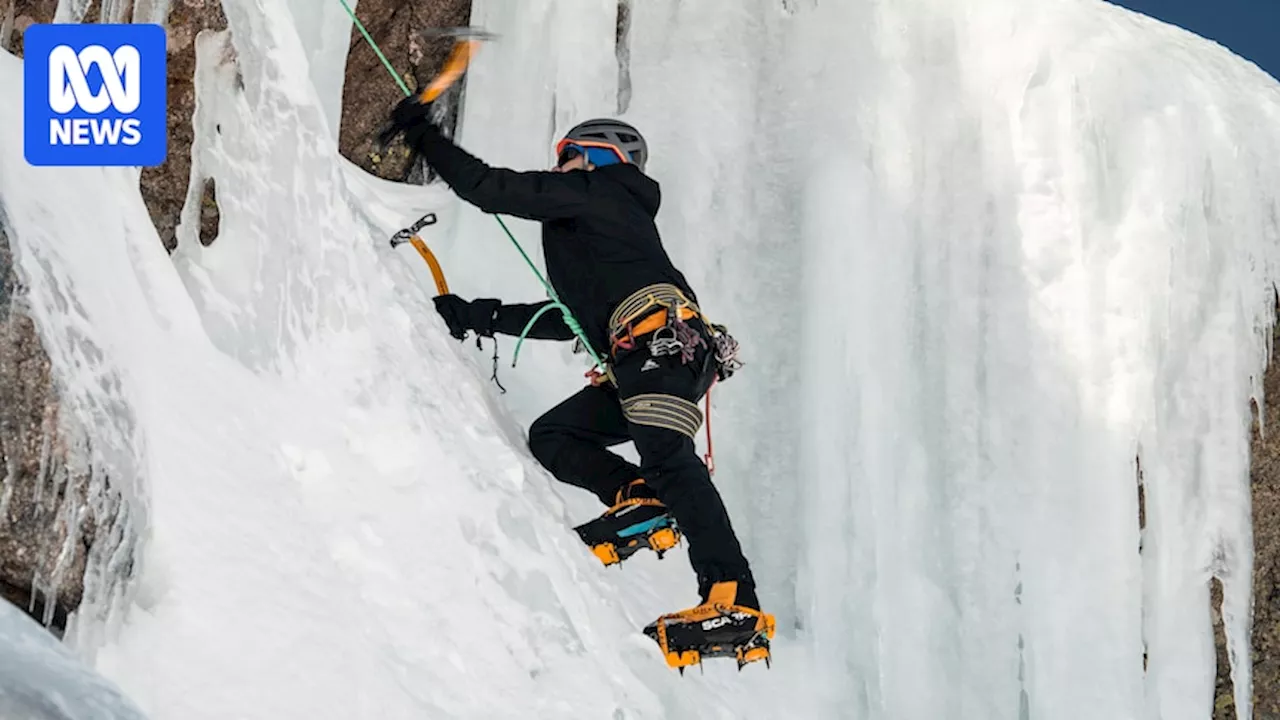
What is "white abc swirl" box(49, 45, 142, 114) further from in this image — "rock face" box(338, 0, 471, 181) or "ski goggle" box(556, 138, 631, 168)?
"rock face" box(338, 0, 471, 181)

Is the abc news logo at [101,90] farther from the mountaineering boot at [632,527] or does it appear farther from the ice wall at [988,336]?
the ice wall at [988,336]

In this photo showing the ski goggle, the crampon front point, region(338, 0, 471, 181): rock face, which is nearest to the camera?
A: the crampon front point

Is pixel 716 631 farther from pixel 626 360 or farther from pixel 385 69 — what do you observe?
pixel 385 69

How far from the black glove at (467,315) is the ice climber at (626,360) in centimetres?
34

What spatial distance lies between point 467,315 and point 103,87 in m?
1.59

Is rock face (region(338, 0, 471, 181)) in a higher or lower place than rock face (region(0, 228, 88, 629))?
higher

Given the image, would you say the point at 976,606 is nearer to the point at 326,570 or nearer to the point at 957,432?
the point at 957,432

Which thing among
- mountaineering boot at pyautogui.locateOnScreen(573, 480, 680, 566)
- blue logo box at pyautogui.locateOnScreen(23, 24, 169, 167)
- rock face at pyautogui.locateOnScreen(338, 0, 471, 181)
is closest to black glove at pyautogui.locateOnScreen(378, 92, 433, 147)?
blue logo box at pyautogui.locateOnScreen(23, 24, 169, 167)

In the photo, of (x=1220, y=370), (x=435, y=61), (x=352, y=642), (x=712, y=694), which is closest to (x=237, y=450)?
(x=352, y=642)

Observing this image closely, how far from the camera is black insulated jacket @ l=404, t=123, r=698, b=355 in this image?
144 inches

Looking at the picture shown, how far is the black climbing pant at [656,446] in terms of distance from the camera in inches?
131

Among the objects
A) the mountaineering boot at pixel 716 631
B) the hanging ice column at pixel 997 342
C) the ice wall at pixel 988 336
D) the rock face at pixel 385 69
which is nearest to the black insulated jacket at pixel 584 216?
the mountaineering boot at pixel 716 631

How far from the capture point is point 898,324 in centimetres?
559

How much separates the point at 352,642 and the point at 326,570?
21 centimetres
